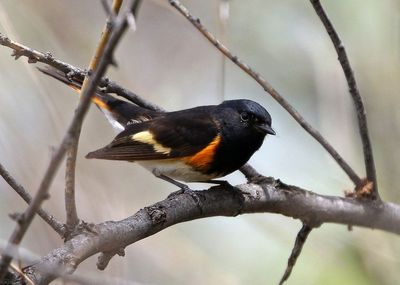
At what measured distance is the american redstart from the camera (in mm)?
3268

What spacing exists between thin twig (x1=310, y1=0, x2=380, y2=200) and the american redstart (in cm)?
65

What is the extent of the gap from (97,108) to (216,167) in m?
1.22

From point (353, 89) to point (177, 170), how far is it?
1.14 meters

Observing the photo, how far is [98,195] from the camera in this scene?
3.50m

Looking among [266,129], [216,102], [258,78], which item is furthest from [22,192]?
[216,102]

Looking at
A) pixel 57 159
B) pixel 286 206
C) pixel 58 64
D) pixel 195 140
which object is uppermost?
pixel 58 64

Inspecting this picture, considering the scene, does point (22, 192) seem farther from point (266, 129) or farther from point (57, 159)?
point (266, 129)

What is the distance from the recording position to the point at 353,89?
8.46ft

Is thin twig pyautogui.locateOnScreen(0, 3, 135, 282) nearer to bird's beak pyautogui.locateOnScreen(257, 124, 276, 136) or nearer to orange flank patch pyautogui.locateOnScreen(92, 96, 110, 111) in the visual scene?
bird's beak pyautogui.locateOnScreen(257, 124, 276, 136)

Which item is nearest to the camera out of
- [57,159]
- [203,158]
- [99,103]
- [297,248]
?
[57,159]

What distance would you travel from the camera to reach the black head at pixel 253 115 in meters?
3.35

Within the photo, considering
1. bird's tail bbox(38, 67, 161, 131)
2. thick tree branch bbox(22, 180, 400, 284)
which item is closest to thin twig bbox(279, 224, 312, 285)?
thick tree branch bbox(22, 180, 400, 284)

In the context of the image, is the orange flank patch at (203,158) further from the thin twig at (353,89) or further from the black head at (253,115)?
the thin twig at (353,89)

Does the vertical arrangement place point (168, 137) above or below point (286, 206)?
above
